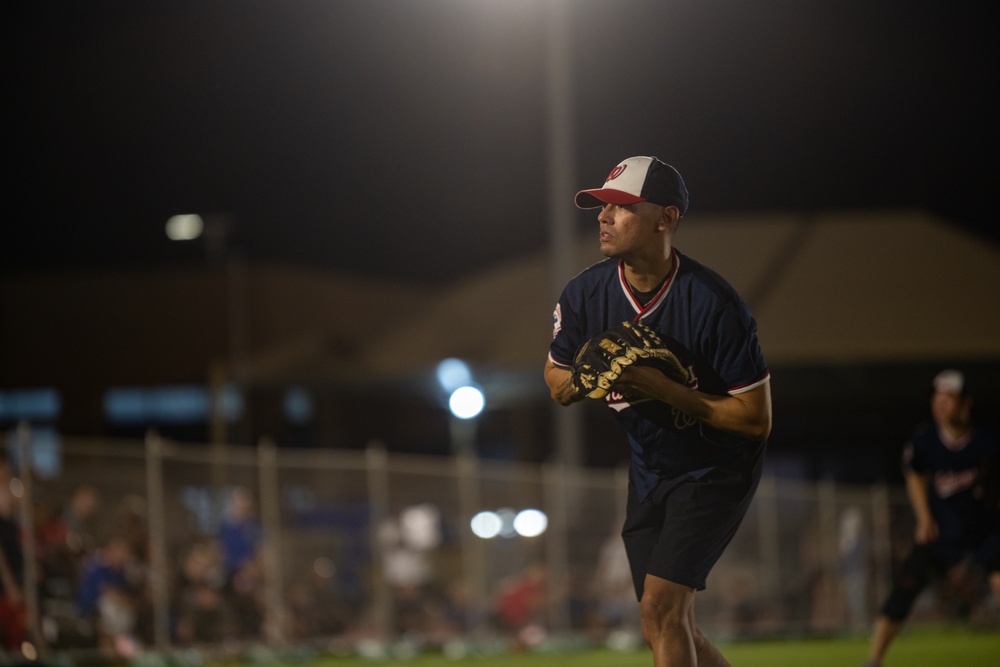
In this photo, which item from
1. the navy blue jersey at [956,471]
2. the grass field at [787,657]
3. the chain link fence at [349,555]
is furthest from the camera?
the chain link fence at [349,555]

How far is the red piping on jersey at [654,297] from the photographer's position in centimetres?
579

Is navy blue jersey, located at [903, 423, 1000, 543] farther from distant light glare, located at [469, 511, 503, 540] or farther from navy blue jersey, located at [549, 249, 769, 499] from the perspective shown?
distant light glare, located at [469, 511, 503, 540]

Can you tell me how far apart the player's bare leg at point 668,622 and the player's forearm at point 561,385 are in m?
0.79

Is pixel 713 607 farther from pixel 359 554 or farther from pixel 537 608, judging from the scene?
pixel 359 554

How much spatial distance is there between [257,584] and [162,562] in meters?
1.22

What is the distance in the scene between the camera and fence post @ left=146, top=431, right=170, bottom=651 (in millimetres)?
13898

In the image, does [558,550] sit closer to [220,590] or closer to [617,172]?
[220,590]

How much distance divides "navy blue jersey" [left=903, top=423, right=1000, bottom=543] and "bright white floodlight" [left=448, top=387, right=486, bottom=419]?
2125 centimetres

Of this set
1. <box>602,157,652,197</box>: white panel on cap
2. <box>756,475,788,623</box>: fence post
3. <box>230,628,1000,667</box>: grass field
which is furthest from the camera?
<box>756,475,788,623</box>: fence post

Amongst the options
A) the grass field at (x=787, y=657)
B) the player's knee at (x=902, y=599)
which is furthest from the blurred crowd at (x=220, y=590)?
the player's knee at (x=902, y=599)

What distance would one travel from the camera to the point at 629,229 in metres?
5.71

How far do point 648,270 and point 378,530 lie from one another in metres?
11.3

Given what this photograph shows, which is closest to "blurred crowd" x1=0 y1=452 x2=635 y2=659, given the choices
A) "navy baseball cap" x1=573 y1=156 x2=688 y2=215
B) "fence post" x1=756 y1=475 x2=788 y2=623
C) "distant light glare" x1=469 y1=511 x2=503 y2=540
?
"distant light glare" x1=469 y1=511 x2=503 y2=540

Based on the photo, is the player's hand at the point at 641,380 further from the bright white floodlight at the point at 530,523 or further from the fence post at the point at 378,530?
the bright white floodlight at the point at 530,523
